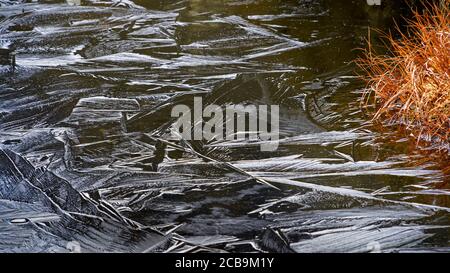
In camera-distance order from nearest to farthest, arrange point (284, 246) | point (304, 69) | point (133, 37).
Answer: point (284, 246)
point (304, 69)
point (133, 37)

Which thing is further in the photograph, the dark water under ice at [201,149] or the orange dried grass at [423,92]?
the orange dried grass at [423,92]

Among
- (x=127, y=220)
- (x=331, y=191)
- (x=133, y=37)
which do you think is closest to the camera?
(x=127, y=220)

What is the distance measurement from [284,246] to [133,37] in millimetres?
2448

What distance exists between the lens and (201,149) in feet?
10.2

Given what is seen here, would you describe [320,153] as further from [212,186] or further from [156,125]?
[156,125]

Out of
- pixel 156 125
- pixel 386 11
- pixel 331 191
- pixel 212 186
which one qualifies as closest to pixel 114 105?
pixel 156 125

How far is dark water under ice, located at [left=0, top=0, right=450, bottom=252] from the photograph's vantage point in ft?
8.10

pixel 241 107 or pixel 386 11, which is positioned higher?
pixel 386 11

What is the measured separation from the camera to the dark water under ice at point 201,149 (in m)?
2.47

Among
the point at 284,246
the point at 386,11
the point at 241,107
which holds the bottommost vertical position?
the point at 284,246

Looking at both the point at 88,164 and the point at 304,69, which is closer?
the point at 88,164

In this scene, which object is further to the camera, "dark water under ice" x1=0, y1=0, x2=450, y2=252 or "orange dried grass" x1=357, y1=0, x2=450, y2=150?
"orange dried grass" x1=357, y1=0, x2=450, y2=150

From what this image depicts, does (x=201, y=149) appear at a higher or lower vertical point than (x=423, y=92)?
lower

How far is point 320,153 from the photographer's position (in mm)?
3021
